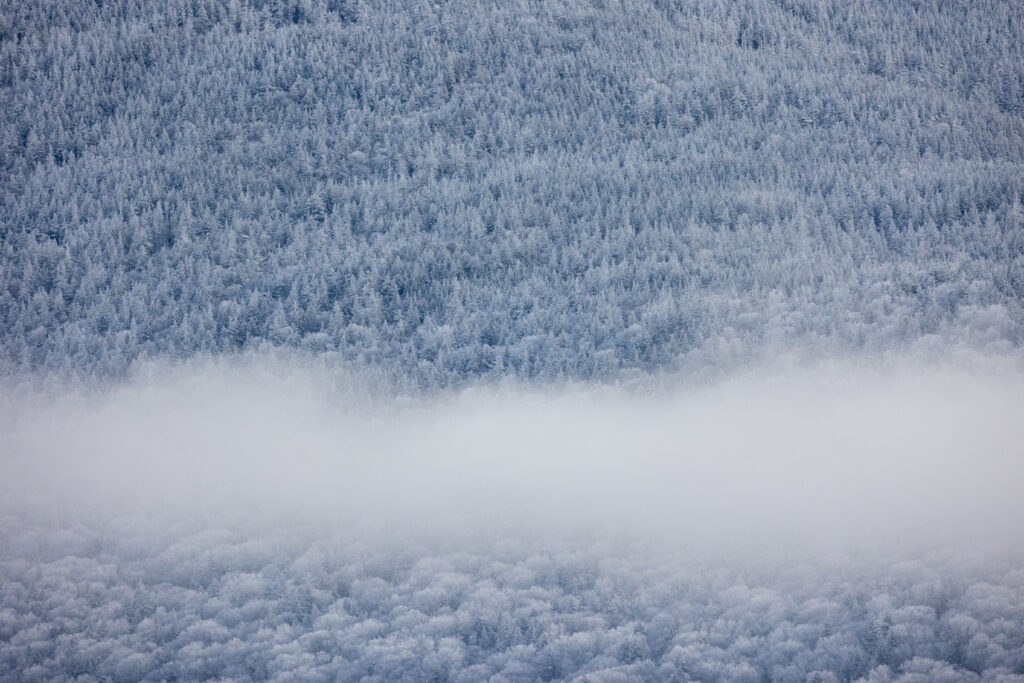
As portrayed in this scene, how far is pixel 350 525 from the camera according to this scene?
48.6 feet

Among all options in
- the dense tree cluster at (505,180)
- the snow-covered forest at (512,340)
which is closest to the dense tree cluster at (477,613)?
the snow-covered forest at (512,340)

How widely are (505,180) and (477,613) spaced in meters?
14.1

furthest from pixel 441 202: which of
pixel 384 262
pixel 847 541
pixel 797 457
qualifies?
pixel 847 541

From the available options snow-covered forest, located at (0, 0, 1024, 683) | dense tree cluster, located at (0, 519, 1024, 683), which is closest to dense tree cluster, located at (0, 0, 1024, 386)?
snow-covered forest, located at (0, 0, 1024, 683)

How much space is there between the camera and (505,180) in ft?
79.8

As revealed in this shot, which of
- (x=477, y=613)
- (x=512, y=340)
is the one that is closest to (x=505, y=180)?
(x=512, y=340)

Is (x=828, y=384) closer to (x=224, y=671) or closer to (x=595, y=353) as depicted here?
(x=595, y=353)

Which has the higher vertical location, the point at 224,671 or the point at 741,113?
the point at 741,113

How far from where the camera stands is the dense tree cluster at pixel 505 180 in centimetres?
1908

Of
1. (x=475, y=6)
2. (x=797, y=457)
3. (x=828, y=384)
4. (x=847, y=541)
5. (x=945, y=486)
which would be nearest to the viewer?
(x=847, y=541)

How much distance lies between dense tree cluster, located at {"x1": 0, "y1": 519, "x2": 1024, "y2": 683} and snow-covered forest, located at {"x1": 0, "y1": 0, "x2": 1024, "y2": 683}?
53 mm

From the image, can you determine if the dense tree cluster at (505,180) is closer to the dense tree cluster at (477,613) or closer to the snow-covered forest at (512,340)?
the snow-covered forest at (512,340)

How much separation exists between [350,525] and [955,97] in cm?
2307

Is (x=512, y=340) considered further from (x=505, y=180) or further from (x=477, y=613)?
(x=477, y=613)
